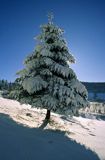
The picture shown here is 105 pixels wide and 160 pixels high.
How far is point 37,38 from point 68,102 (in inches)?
211

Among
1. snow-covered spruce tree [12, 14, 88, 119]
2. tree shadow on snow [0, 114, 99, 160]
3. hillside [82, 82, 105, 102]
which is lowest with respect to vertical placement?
tree shadow on snow [0, 114, 99, 160]

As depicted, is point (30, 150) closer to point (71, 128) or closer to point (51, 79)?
point (51, 79)

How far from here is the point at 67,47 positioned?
17109mm

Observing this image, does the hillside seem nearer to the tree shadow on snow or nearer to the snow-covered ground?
the snow-covered ground

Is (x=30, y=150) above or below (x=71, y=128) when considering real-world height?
below

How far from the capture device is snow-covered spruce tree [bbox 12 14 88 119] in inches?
623

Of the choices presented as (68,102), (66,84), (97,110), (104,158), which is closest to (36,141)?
(104,158)

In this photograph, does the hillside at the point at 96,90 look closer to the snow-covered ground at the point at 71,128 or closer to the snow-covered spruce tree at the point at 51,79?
the snow-covered ground at the point at 71,128

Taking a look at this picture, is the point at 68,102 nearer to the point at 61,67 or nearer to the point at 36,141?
the point at 61,67

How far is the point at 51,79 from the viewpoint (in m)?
16.3

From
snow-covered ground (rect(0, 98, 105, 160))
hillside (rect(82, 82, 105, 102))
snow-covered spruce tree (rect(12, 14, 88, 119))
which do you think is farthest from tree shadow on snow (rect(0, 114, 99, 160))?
hillside (rect(82, 82, 105, 102))

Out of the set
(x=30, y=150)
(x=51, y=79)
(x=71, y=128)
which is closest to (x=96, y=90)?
(x=71, y=128)

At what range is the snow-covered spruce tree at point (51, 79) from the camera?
15.8m

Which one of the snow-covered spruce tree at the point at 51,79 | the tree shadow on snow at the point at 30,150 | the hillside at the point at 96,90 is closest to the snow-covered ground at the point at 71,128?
the tree shadow on snow at the point at 30,150
